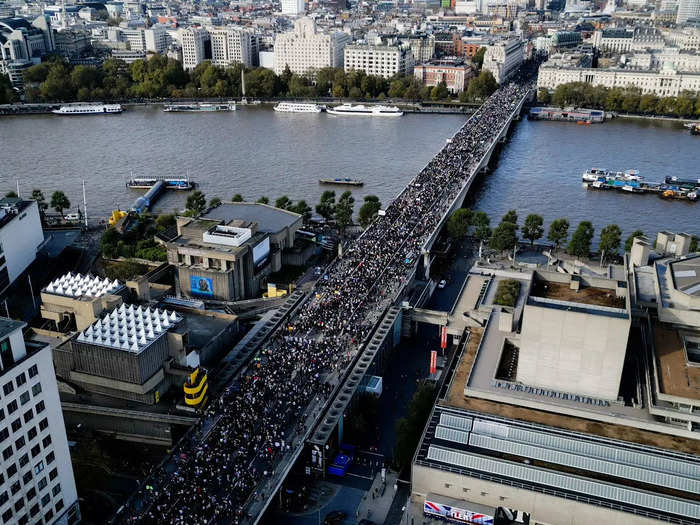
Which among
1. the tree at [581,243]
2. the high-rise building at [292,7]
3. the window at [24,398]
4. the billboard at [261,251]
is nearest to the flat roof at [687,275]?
the tree at [581,243]

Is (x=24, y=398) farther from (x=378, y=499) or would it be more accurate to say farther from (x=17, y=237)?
(x=17, y=237)

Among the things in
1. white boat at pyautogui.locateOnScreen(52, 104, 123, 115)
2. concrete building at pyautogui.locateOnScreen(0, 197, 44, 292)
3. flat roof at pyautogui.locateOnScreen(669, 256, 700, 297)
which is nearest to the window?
concrete building at pyautogui.locateOnScreen(0, 197, 44, 292)

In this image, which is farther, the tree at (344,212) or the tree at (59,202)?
the tree at (59,202)

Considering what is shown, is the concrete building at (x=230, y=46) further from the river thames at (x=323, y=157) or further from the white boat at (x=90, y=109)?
the river thames at (x=323, y=157)

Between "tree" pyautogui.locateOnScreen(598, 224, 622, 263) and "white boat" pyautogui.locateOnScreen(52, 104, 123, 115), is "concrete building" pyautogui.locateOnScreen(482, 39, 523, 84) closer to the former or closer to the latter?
"white boat" pyautogui.locateOnScreen(52, 104, 123, 115)

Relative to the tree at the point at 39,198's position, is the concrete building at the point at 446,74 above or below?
above
